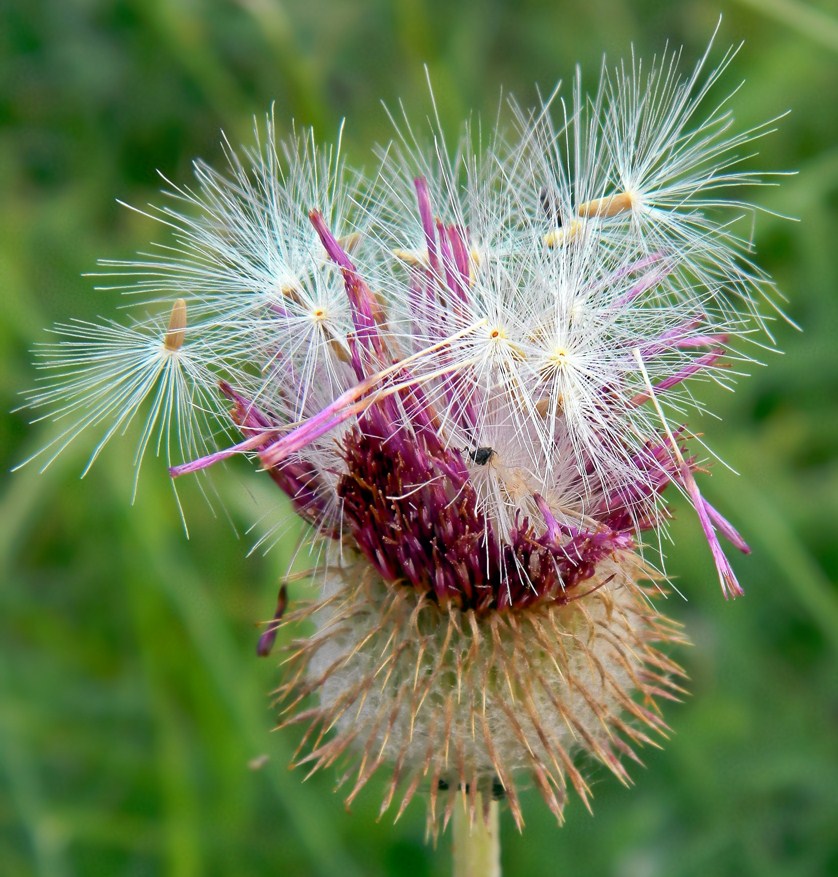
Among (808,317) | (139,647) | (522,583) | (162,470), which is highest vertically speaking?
(808,317)

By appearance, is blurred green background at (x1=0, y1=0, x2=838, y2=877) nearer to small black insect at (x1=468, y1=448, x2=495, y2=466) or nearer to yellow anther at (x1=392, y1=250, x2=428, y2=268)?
yellow anther at (x1=392, y1=250, x2=428, y2=268)

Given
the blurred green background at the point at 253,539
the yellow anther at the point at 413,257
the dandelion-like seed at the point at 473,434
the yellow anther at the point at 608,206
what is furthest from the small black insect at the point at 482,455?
the blurred green background at the point at 253,539

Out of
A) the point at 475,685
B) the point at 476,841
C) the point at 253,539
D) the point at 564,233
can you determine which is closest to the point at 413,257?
the point at 564,233

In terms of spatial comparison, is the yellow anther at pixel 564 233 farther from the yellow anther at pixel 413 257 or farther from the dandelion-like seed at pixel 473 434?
the yellow anther at pixel 413 257

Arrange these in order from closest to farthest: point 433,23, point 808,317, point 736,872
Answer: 1. point 736,872
2. point 808,317
3. point 433,23

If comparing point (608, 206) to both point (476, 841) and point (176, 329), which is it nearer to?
point (176, 329)

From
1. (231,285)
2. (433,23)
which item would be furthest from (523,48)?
(231,285)

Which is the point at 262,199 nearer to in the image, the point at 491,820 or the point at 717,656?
the point at 491,820
